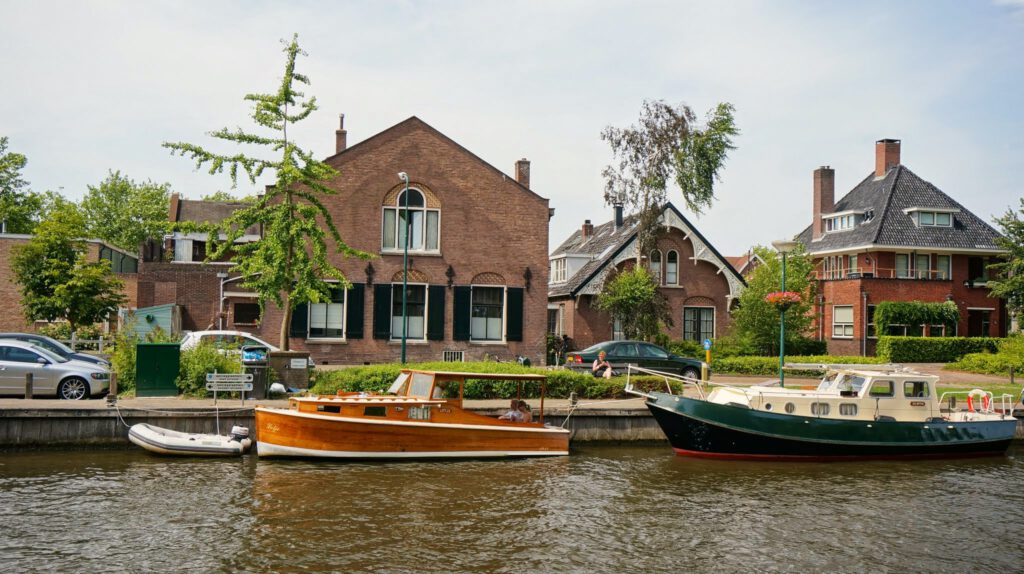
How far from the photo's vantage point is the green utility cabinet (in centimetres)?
2045

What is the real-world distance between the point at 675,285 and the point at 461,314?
1155cm

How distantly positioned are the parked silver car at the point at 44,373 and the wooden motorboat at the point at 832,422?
44.8ft

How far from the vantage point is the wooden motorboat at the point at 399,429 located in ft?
57.2

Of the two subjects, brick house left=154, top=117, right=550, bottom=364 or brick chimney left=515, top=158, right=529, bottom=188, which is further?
brick chimney left=515, top=158, right=529, bottom=188

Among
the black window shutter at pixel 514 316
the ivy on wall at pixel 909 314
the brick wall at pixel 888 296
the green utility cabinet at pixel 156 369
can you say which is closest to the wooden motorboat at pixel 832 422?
the green utility cabinet at pixel 156 369

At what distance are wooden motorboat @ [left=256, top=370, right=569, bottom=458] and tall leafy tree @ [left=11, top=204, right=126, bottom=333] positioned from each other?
17.7 metres

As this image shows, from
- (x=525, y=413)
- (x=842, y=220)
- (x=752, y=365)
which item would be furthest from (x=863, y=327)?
(x=525, y=413)

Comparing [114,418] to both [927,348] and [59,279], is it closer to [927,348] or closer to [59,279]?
[59,279]

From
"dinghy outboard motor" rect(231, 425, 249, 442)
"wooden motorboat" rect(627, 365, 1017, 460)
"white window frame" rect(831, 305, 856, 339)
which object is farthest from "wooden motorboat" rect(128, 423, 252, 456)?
"white window frame" rect(831, 305, 856, 339)

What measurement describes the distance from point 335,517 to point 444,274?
19756 millimetres

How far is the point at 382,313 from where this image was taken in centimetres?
3184

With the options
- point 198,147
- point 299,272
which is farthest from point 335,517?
point 198,147

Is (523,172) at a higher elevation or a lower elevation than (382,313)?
higher

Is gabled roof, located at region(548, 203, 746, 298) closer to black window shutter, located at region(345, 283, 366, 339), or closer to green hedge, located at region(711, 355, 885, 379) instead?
green hedge, located at region(711, 355, 885, 379)
